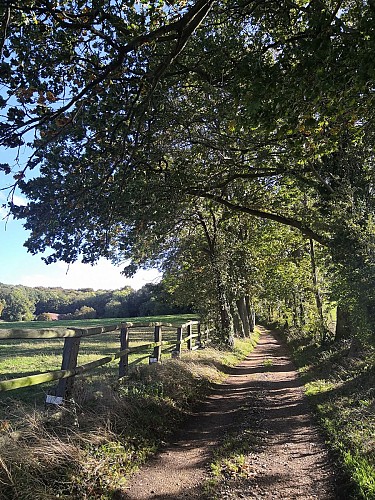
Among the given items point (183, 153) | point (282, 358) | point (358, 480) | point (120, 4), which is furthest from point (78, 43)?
point (282, 358)

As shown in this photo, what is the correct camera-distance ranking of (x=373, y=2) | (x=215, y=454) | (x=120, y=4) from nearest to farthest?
(x=373, y=2) → (x=215, y=454) → (x=120, y=4)

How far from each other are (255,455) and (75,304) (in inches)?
3691

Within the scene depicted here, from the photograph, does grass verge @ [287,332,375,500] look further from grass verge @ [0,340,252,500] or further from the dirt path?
grass verge @ [0,340,252,500]

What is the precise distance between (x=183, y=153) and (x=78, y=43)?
155 inches

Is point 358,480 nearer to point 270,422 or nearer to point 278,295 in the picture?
point 270,422

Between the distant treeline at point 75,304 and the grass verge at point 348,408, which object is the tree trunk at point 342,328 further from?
the distant treeline at point 75,304

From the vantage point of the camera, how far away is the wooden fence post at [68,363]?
16.6 feet

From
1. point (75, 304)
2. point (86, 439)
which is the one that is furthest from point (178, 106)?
point (75, 304)

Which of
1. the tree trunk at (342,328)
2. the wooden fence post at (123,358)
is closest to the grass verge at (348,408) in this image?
the tree trunk at (342,328)

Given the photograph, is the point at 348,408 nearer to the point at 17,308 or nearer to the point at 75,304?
the point at 75,304

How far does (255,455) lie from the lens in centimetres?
516

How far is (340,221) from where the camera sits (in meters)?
7.90

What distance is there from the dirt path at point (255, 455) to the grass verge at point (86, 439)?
0.30 metres

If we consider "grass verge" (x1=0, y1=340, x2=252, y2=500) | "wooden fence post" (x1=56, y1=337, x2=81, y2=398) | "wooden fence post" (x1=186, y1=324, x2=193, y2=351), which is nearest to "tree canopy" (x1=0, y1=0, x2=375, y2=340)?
"wooden fence post" (x1=56, y1=337, x2=81, y2=398)
